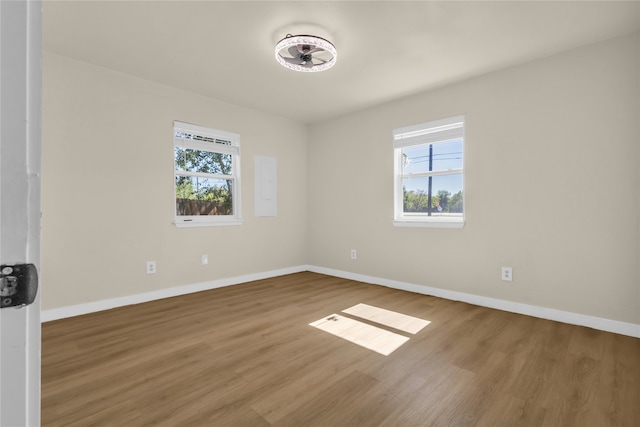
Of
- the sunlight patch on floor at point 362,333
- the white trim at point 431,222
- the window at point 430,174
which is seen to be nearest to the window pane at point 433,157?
the window at point 430,174

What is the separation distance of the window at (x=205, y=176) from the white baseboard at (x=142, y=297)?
0.79 meters

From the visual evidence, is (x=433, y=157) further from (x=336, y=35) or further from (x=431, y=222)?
(x=336, y=35)

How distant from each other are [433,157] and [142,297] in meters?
3.81

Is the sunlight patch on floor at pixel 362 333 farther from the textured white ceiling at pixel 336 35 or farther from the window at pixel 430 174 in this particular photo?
the textured white ceiling at pixel 336 35

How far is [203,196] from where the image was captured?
424 cm

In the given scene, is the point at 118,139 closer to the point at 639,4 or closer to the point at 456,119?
the point at 456,119

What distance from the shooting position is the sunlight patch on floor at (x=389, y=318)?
2.86 m

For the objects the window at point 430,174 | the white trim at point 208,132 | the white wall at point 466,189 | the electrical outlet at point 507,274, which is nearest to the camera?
the white wall at point 466,189

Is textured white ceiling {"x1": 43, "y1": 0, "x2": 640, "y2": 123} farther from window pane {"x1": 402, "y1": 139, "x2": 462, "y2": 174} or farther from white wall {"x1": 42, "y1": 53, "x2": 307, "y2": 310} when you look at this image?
window pane {"x1": 402, "y1": 139, "x2": 462, "y2": 174}

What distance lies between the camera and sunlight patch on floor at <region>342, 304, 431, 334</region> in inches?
112

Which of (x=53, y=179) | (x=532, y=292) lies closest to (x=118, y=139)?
(x=53, y=179)

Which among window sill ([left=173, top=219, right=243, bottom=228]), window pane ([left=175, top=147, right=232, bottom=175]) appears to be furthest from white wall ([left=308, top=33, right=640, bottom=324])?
window pane ([left=175, top=147, right=232, bottom=175])

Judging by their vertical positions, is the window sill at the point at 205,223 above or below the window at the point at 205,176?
below

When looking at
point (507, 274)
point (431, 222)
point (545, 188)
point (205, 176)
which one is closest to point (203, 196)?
point (205, 176)
